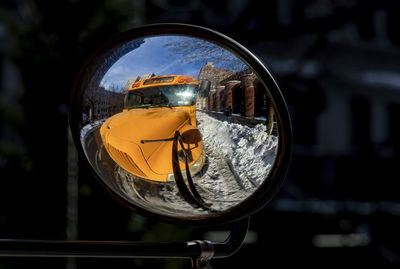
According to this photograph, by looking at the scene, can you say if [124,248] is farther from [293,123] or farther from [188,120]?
[293,123]

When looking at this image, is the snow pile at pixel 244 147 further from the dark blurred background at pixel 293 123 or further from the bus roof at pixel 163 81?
the dark blurred background at pixel 293 123

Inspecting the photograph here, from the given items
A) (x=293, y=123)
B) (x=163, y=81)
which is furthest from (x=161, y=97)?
(x=293, y=123)

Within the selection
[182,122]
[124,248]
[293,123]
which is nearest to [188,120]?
[182,122]

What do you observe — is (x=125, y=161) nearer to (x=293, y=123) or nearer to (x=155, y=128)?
(x=155, y=128)

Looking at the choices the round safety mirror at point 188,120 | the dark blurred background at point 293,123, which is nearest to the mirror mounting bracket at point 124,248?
the round safety mirror at point 188,120

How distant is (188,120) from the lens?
14.5 inches

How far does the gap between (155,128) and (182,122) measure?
23mm

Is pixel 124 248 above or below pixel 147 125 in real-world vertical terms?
below

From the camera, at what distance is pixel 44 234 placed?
2.19 meters

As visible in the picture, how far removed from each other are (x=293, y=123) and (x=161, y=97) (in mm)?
4150

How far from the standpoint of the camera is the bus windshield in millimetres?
362

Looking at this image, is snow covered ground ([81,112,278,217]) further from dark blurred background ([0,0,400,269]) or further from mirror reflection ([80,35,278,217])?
dark blurred background ([0,0,400,269])

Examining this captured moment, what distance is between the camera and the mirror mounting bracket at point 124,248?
1.13 feet

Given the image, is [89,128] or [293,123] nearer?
[89,128]
